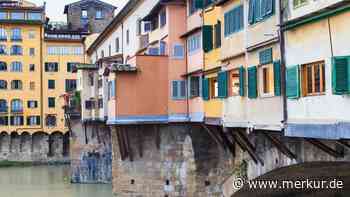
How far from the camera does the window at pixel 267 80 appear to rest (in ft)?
51.2

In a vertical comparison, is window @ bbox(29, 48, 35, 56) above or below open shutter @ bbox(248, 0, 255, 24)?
above

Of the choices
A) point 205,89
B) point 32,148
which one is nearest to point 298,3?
point 205,89

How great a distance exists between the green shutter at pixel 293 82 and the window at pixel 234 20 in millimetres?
4350

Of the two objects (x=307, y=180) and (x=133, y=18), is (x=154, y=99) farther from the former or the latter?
(x=133, y=18)

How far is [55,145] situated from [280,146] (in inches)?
2345

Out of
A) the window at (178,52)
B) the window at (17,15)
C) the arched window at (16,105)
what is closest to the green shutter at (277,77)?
the window at (178,52)

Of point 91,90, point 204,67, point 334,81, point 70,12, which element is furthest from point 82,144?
point 334,81

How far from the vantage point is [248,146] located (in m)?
20.1

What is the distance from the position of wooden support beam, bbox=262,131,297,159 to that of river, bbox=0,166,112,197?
28283 millimetres

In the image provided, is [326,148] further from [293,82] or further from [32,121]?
[32,121]

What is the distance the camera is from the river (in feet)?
151

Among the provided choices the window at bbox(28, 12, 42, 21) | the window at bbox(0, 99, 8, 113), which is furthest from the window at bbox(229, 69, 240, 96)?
the window at bbox(28, 12, 42, 21)

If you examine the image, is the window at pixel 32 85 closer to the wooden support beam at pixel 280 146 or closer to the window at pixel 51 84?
the window at pixel 51 84

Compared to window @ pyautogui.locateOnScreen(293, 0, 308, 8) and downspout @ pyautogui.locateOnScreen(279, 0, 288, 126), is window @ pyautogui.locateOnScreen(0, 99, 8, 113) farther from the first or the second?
window @ pyautogui.locateOnScreen(293, 0, 308, 8)
